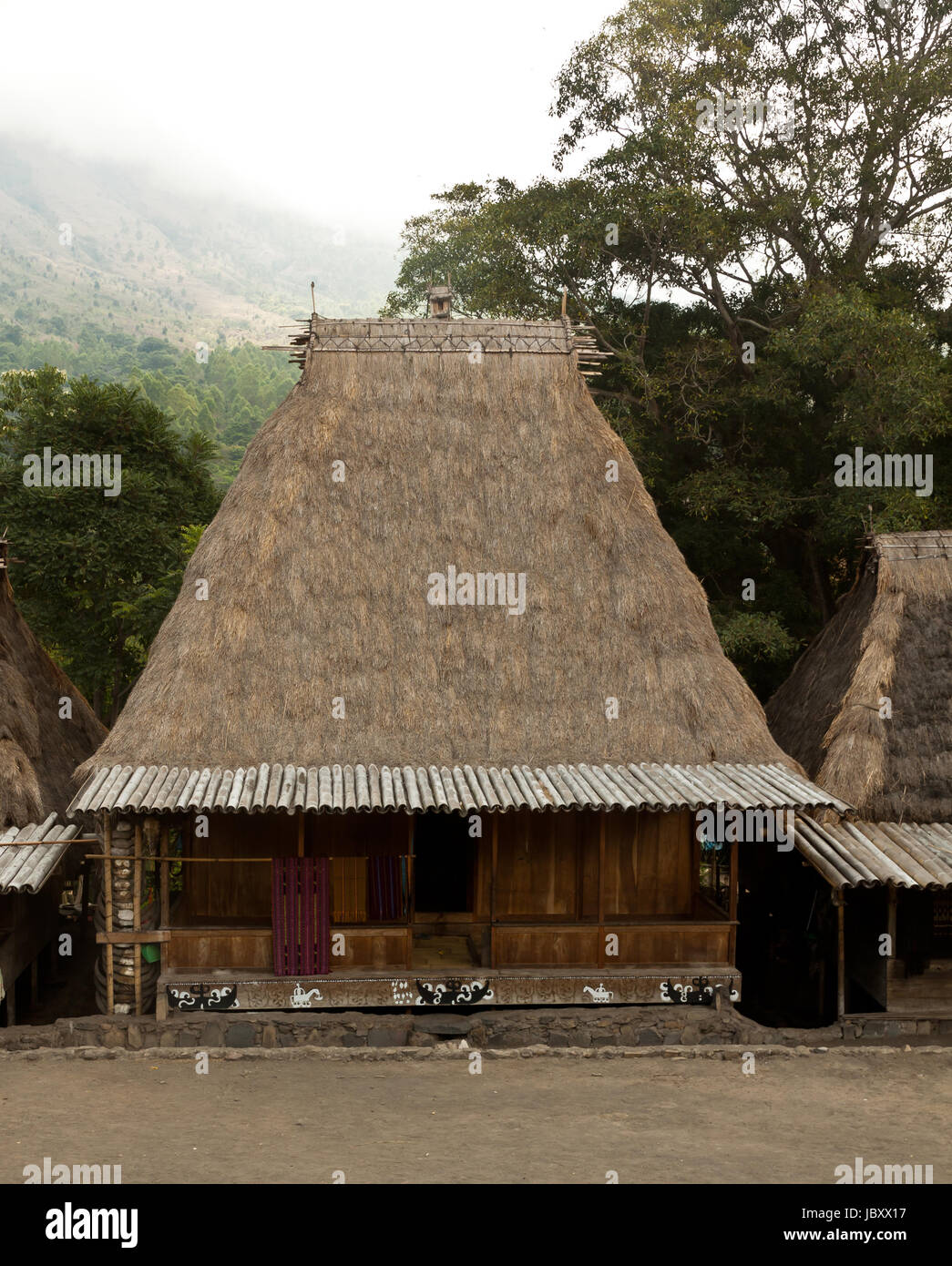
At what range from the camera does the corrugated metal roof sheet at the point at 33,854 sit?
1317cm

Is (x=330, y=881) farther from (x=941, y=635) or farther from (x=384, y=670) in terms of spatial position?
(x=941, y=635)

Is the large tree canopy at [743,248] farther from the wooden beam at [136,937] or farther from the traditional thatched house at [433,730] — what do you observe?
the wooden beam at [136,937]

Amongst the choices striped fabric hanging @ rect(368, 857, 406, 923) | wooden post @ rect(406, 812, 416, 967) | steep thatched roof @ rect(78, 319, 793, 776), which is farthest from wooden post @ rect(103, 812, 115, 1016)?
wooden post @ rect(406, 812, 416, 967)

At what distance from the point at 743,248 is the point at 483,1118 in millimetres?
20092

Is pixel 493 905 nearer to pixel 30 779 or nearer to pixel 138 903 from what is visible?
pixel 138 903

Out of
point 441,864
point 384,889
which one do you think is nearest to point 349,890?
point 384,889

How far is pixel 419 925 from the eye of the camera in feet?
53.0

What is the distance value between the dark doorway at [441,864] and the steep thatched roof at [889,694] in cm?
519

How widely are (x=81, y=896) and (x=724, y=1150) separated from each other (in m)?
12.7

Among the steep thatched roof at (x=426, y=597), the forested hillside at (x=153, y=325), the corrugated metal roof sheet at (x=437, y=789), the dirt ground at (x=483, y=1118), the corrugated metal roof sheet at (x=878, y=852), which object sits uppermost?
the forested hillside at (x=153, y=325)

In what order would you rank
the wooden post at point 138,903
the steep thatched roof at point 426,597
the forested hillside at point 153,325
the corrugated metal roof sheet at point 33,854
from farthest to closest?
the forested hillside at point 153,325 < the steep thatched roof at point 426,597 < the wooden post at point 138,903 < the corrugated metal roof sheet at point 33,854

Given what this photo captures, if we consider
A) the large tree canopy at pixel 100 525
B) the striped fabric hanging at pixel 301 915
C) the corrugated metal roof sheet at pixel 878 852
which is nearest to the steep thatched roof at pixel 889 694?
the corrugated metal roof sheet at pixel 878 852

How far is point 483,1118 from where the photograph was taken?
447 inches

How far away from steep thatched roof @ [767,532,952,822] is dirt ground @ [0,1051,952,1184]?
Result: 11.8 feet
